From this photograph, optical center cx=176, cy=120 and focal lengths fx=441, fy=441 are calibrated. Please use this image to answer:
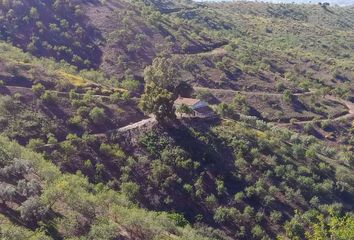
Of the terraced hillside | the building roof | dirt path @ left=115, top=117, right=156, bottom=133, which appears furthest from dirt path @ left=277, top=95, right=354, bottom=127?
dirt path @ left=115, top=117, right=156, bottom=133

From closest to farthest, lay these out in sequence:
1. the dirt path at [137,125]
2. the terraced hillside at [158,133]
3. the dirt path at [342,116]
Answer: the terraced hillside at [158,133], the dirt path at [137,125], the dirt path at [342,116]

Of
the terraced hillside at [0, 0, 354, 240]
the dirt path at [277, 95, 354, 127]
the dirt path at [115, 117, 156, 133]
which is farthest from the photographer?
the dirt path at [277, 95, 354, 127]

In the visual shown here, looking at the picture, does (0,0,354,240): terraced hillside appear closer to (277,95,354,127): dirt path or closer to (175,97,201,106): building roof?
(277,95,354,127): dirt path

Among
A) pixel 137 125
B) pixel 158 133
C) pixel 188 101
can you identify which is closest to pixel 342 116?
pixel 188 101

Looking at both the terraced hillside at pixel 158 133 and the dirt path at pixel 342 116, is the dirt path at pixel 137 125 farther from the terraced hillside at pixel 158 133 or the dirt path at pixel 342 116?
the dirt path at pixel 342 116

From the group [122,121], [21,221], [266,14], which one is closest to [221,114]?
[122,121]

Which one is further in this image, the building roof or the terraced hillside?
the building roof

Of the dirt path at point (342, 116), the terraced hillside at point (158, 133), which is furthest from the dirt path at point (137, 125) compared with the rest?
the dirt path at point (342, 116)

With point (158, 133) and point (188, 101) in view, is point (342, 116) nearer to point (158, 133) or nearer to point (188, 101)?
point (188, 101)

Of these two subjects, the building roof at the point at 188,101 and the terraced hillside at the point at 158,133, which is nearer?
the terraced hillside at the point at 158,133

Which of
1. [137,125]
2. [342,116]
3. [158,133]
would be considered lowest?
[342,116]

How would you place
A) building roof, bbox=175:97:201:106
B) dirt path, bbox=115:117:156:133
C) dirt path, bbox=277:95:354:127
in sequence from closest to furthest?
dirt path, bbox=115:117:156:133 → building roof, bbox=175:97:201:106 → dirt path, bbox=277:95:354:127
